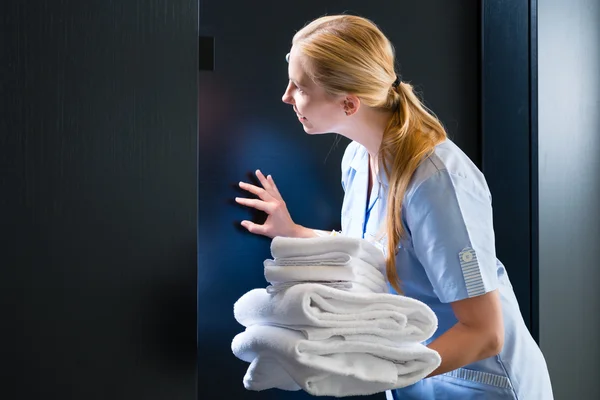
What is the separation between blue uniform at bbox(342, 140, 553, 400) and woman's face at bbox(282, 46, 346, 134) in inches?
5.7

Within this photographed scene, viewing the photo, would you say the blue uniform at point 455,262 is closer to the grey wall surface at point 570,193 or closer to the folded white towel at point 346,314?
the folded white towel at point 346,314

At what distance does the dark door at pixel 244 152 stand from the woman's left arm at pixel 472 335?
501 mm

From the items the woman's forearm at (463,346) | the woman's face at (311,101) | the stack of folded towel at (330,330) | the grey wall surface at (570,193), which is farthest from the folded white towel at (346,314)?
the grey wall surface at (570,193)

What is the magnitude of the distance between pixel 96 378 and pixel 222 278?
70cm

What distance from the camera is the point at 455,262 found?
1222mm

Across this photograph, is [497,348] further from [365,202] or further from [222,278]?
[222,278]

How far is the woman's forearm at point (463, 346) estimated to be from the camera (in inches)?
45.9

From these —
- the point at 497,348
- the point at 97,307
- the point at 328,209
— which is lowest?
the point at 497,348

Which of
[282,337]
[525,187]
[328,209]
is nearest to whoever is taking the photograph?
[282,337]

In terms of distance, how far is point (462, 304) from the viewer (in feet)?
4.02

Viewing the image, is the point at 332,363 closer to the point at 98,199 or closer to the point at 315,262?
the point at 315,262

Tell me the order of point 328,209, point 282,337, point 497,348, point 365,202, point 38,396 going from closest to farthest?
1. point 38,396
2. point 282,337
3. point 497,348
4. point 365,202
5. point 328,209

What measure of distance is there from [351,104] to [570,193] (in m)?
0.76

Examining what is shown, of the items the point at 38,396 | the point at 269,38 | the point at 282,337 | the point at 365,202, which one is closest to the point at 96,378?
Result: the point at 38,396
